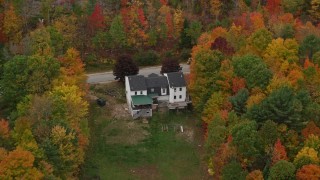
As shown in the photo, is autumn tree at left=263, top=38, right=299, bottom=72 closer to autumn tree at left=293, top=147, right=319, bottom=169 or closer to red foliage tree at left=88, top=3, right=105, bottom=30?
autumn tree at left=293, top=147, right=319, bottom=169

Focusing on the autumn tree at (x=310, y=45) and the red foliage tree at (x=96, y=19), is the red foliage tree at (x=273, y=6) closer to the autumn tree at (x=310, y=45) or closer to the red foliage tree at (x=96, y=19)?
the autumn tree at (x=310, y=45)

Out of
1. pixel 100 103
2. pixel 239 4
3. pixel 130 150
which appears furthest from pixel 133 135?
pixel 239 4

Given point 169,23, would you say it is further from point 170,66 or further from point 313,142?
point 313,142

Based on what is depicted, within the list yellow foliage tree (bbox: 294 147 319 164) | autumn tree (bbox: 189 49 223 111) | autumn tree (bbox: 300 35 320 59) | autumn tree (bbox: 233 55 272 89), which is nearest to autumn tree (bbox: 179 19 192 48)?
autumn tree (bbox: 189 49 223 111)

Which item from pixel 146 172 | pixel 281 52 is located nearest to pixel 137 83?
pixel 146 172

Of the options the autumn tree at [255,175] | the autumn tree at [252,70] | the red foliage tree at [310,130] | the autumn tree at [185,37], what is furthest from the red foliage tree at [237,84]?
the autumn tree at [185,37]
